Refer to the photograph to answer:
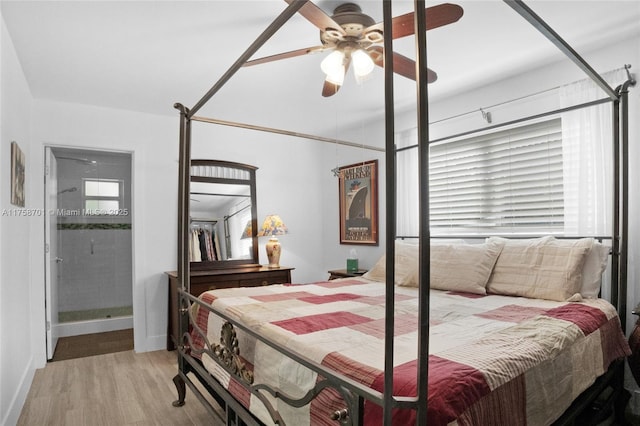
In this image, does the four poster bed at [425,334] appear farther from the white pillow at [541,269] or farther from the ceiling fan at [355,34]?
the ceiling fan at [355,34]

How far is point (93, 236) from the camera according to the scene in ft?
16.1

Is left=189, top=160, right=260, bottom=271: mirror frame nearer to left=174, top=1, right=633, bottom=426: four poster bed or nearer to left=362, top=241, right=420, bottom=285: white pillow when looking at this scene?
left=174, top=1, right=633, bottom=426: four poster bed

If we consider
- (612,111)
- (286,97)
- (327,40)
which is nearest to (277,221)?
(286,97)

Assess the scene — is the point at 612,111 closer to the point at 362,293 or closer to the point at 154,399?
the point at 362,293

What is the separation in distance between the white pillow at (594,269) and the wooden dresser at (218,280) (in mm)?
2682

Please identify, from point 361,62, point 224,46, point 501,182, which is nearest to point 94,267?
point 224,46

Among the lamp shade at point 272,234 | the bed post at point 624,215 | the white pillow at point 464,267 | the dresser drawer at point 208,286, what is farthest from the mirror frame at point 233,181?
the bed post at point 624,215

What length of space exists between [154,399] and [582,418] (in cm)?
262

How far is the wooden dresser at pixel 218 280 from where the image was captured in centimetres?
359

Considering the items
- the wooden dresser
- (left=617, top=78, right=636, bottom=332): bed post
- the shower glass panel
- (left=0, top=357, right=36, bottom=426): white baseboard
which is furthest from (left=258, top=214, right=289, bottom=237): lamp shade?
(left=617, top=78, right=636, bottom=332): bed post

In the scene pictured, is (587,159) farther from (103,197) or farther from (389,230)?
(103,197)

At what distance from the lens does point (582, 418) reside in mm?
2006

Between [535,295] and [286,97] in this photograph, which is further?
[286,97]

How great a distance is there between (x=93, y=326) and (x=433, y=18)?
4.90 meters
